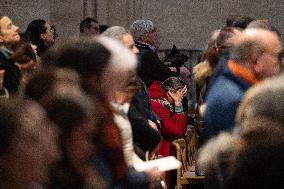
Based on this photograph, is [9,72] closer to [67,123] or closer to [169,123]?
[169,123]

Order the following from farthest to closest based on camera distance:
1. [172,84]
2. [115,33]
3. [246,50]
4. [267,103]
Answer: [172,84], [115,33], [246,50], [267,103]

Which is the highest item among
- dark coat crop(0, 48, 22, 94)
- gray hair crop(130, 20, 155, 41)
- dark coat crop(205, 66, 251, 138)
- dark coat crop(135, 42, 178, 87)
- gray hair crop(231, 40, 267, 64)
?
gray hair crop(231, 40, 267, 64)

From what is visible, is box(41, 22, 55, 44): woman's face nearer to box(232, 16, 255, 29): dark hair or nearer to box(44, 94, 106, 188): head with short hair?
box(232, 16, 255, 29): dark hair

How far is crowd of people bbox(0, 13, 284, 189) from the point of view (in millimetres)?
3234

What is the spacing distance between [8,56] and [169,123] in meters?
2.08

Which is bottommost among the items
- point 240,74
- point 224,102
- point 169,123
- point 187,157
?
point 187,157

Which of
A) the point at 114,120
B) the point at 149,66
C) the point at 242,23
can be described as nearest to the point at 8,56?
the point at 242,23

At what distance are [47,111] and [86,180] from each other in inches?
10.8

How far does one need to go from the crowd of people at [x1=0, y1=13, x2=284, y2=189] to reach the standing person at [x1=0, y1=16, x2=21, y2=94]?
118 cm

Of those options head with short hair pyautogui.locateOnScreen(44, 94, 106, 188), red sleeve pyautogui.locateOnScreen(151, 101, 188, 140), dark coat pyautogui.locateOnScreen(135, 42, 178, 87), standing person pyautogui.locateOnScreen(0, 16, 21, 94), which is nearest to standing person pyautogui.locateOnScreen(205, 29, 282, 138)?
head with short hair pyautogui.locateOnScreen(44, 94, 106, 188)

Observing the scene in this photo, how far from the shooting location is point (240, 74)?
5.06 metres

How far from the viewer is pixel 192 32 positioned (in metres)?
15.3

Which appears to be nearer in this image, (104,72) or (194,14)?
(104,72)

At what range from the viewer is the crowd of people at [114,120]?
323 centimetres
